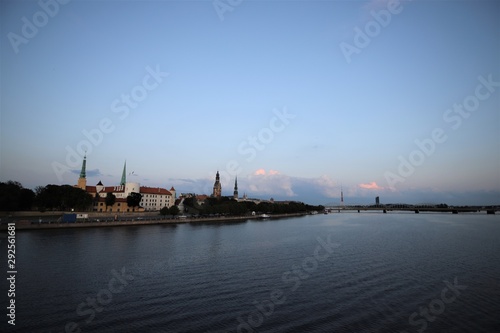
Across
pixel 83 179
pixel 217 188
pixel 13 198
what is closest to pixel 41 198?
pixel 13 198

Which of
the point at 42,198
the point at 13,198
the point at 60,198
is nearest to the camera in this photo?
the point at 13,198

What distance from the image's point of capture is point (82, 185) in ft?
299

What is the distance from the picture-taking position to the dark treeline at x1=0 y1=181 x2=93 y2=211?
2092 inches

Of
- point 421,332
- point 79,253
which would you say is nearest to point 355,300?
point 421,332

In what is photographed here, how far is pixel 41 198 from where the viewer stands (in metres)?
61.3

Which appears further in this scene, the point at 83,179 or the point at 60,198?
the point at 83,179

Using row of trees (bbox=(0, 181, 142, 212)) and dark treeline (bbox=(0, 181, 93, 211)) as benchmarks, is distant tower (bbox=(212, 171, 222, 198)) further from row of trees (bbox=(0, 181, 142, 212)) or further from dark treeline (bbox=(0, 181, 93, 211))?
dark treeline (bbox=(0, 181, 93, 211))

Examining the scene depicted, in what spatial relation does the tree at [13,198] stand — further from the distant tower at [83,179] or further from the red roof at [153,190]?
the red roof at [153,190]

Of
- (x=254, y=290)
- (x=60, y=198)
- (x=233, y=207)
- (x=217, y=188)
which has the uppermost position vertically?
(x=217, y=188)

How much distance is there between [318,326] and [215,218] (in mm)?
68493

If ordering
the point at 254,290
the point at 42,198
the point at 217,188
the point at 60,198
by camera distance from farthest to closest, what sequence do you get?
the point at 217,188 → the point at 60,198 → the point at 42,198 → the point at 254,290

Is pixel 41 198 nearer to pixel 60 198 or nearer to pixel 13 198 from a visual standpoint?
pixel 60 198

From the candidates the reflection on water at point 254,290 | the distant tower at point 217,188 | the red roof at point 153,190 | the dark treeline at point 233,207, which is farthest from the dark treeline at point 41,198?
the distant tower at point 217,188

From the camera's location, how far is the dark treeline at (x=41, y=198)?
2092 inches
